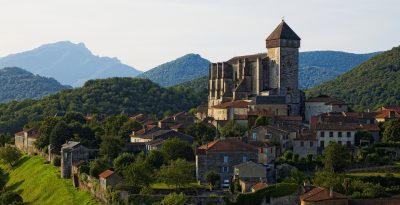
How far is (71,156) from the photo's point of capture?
6850 cm

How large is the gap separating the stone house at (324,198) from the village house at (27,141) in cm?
5142

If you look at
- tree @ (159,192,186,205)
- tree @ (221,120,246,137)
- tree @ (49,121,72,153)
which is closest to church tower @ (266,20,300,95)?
tree @ (221,120,246,137)

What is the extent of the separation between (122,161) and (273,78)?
29208 millimetres

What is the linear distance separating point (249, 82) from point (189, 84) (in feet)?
346

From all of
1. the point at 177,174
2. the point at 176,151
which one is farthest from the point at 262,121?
the point at 177,174

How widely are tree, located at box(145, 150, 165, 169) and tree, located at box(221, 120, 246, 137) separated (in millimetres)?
9854

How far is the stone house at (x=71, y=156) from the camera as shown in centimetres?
6826

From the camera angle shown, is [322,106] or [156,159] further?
[322,106]

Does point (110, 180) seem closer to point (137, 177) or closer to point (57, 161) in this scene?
point (137, 177)

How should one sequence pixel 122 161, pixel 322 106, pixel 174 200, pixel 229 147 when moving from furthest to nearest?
pixel 322 106 → pixel 122 161 → pixel 229 147 → pixel 174 200

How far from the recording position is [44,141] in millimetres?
82375

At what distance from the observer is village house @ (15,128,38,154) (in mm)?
90081

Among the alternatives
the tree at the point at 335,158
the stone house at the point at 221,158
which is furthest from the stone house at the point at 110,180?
the tree at the point at 335,158

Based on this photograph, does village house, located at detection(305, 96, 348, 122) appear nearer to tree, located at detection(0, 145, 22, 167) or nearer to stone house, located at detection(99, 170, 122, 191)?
stone house, located at detection(99, 170, 122, 191)
